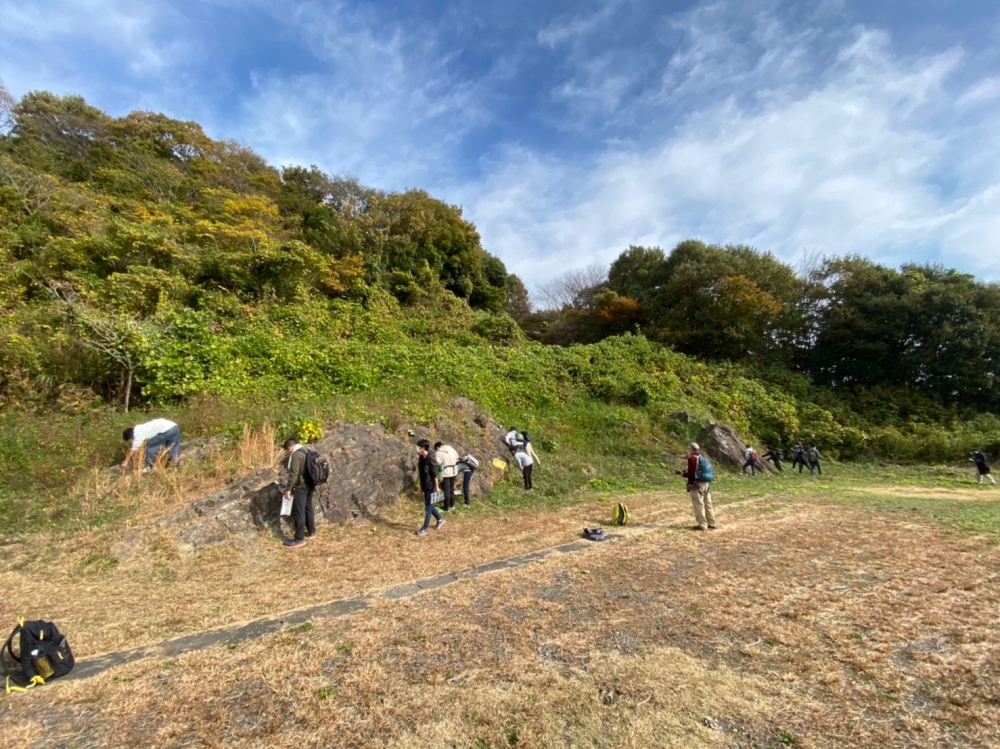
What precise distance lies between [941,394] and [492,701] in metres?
30.1

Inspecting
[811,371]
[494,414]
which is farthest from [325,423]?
[811,371]

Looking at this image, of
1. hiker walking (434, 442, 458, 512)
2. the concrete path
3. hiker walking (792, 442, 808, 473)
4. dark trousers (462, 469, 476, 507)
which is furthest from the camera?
hiker walking (792, 442, 808, 473)

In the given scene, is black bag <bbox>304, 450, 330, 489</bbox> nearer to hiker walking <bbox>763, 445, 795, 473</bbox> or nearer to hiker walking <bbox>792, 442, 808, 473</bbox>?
hiker walking <bbox>763, 445, 795, 473</bbox>

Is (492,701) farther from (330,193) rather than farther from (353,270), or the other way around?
(330,193)

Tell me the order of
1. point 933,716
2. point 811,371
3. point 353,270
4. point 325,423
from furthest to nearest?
point 811,371 → point 353,270 → point 325,423 → point 933,716

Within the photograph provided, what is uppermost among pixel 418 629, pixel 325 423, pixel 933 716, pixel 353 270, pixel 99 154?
pixel 99 154

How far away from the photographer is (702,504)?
7.75 meters

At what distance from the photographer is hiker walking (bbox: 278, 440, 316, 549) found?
6797mm

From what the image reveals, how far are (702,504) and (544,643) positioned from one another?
5069 mm

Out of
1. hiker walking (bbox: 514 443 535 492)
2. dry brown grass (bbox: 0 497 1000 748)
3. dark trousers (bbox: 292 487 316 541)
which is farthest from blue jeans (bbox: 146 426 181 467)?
hiker walking (bbox: 514 443 535 492)

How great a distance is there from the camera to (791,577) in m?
5.25

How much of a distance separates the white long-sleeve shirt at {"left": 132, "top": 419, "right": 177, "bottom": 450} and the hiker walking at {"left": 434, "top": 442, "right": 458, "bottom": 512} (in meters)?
4.73

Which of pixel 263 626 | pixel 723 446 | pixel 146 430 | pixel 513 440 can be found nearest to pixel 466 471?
pixel 513 440

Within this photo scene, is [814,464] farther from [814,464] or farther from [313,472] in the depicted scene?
[313,472]
